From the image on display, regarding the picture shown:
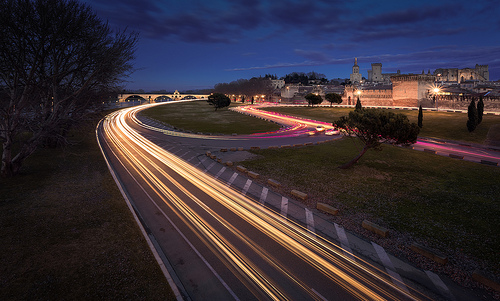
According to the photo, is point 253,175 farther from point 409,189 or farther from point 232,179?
point 409,189

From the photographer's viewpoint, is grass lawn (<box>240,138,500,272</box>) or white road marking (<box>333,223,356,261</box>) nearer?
white road marking (<box>333,223,356,261</box>)

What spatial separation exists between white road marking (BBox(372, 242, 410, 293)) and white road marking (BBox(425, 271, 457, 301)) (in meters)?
1.04

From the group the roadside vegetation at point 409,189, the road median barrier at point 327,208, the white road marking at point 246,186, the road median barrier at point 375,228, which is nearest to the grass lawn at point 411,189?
the roadside vegetation at point 409,189

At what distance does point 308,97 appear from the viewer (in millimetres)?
79188

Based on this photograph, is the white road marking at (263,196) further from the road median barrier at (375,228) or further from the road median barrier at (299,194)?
the road median barrier at (375,228)

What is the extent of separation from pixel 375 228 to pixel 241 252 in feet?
19.9

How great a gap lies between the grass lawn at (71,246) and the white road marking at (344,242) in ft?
21.3

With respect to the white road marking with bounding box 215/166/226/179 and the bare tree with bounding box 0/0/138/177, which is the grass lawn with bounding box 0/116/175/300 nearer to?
the bare tree with bounding box 0/0/138/177

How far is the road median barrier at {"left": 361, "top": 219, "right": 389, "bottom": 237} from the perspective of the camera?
35.0 feet

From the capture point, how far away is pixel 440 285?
795 cm

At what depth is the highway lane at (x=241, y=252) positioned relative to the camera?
7703mm

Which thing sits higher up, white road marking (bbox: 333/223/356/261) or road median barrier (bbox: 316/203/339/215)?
road median barrier (bbox: 316/203/339/215)

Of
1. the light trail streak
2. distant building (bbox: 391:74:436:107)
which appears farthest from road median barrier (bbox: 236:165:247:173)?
distant building (bbox: 391:74:436:107)

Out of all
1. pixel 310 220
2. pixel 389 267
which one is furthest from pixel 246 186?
pixel 389 267
